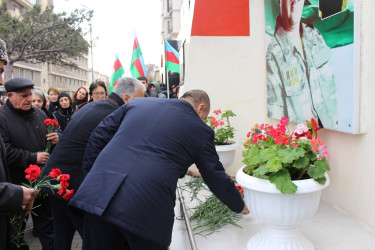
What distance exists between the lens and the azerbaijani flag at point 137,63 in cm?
Answer: 776

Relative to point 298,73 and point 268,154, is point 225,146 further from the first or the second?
point 268,154

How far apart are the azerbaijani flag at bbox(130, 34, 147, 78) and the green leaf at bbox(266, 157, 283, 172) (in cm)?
606

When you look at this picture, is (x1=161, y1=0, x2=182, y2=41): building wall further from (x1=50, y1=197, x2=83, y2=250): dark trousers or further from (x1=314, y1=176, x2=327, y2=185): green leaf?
(x1=314, y1=176, x2=327, y2=185): green leaf

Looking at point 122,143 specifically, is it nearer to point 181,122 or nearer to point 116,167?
point 116,167

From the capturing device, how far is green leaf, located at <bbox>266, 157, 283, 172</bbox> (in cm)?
209

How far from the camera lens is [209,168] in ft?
6.59

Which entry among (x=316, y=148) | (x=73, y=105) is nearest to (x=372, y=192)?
(x=316, y=148)

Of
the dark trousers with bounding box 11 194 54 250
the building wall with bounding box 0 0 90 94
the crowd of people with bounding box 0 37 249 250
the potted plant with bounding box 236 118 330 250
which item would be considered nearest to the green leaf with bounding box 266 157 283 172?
the potted plant with bounding box 236 118 330 250

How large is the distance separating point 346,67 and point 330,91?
31 cm

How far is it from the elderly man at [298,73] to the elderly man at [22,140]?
278 centimetres

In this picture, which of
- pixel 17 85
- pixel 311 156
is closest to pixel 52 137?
pixel 17 85

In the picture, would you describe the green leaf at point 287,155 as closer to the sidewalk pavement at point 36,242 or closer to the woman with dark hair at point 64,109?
the sidewalk pavement at point 36,242

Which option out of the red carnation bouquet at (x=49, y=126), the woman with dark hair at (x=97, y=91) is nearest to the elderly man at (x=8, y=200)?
the red carnation bouquet at (x=49, y=126)

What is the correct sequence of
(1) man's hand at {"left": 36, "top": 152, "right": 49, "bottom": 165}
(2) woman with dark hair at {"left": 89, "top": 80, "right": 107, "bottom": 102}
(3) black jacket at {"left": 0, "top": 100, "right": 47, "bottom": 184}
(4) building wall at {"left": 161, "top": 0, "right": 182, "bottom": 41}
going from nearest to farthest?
(3) black jacket at {"left": 0, "top": 100, "right": 47, "bottom": 184} < (1) man's hand at {"left": 36, "top": 152, "right": 49, "bottom": 165} < (2) woman with dark hair at {"left": 89, "top": 80, "right": 107, "bottom": 102} < (4) building wall at {"left": 161, "top": 0, "right": 182, "bottom": 41}
